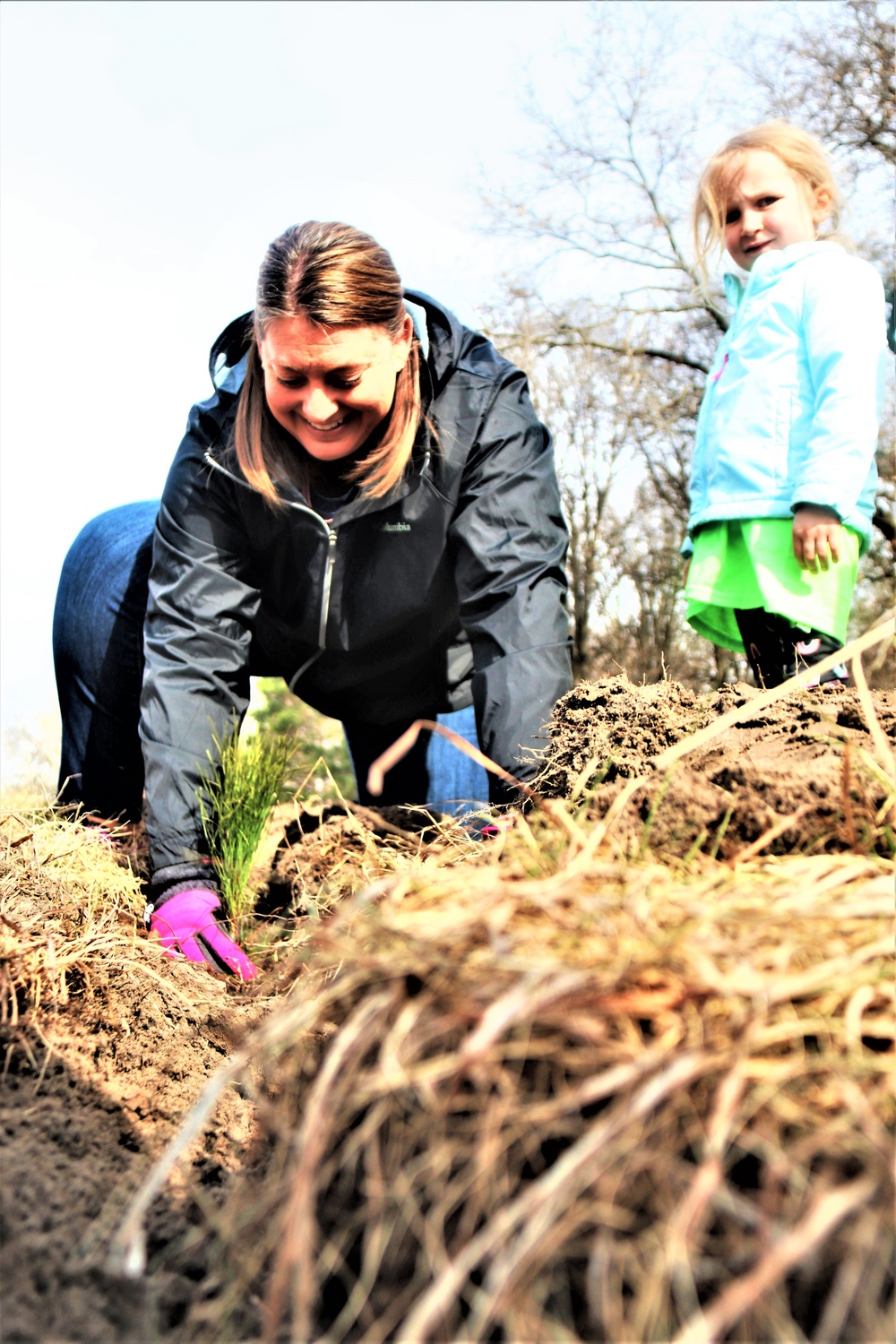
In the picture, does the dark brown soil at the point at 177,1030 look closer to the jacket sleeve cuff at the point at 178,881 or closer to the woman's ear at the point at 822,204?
the jacket sleeve cuff at the point at 178,881

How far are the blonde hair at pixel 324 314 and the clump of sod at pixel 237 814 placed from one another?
2.24ft

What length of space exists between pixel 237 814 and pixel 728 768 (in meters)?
1.45

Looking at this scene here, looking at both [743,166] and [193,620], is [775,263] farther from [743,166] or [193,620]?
[193,620]

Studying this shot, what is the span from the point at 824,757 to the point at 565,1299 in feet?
2.87

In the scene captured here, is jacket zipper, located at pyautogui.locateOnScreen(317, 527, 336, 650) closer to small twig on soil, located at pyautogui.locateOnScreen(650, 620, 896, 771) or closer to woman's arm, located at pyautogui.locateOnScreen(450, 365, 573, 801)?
woman's arm, located at pyautogui.locateOnScreen(450, 365, 573, 801)

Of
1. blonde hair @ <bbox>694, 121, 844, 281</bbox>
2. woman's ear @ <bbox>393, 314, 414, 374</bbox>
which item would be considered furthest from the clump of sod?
blonde hair @ <bbox>694, 121, 844, 281</bbox>

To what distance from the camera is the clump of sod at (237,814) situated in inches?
96.5

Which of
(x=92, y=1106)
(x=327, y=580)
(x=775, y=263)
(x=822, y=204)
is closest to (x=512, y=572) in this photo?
(x=327, y=580)

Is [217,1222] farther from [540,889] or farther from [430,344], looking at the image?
[430,344]

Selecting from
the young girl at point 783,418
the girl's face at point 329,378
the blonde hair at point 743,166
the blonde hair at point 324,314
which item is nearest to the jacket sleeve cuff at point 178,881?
the blonde hair at point 324,314

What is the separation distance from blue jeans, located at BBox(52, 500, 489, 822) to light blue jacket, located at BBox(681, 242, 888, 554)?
1.18 m

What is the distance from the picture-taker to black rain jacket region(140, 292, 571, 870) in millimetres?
2498

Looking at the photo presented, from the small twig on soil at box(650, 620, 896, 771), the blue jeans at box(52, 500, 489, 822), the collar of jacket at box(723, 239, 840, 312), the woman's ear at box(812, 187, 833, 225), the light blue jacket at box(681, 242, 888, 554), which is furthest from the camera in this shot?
the woman's ear at box(812, 187, 833, 225)

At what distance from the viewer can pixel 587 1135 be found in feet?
2.38
